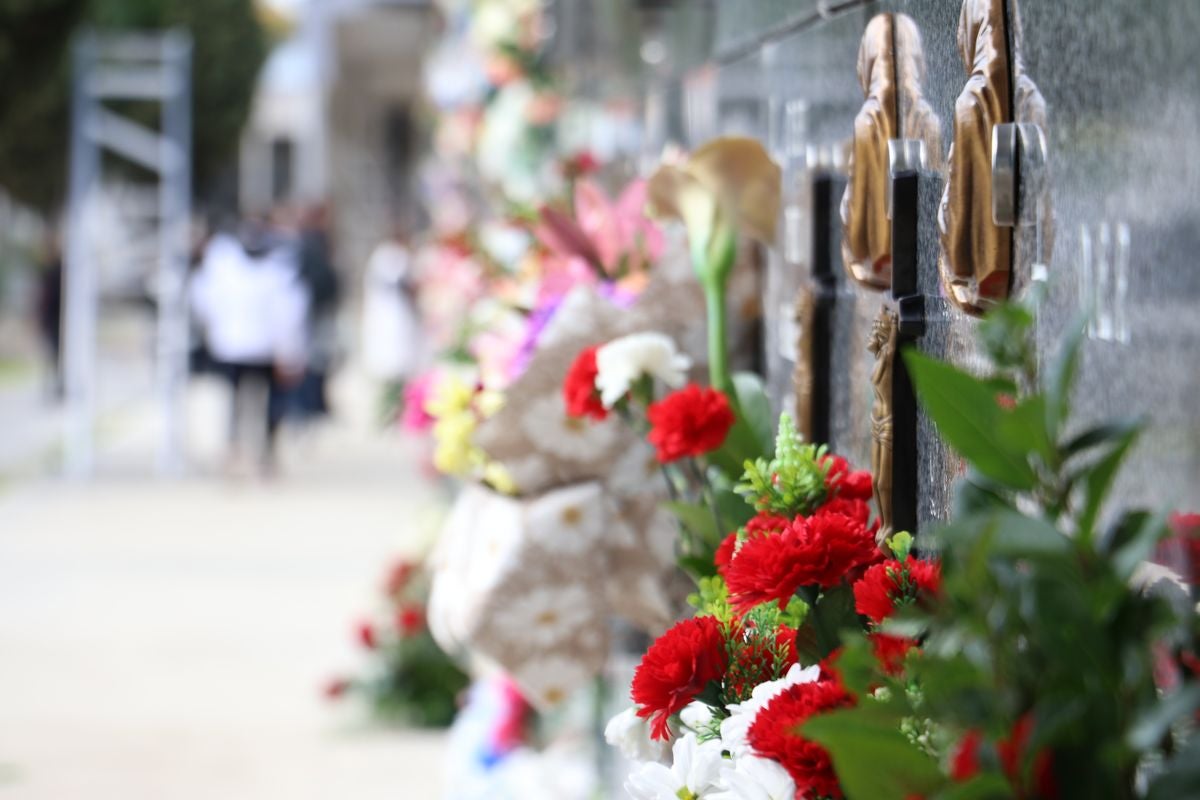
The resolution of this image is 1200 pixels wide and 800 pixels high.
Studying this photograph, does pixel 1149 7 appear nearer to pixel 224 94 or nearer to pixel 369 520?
pixel 369 520

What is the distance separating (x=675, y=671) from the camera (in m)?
1.34

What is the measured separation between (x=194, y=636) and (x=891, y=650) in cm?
588

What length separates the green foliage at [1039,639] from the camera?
84cm

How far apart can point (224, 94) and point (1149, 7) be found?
2402cm

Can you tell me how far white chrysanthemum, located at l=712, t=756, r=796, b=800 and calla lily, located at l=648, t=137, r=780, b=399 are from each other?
1046 mm

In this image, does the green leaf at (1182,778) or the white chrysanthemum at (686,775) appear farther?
the white chrysanthemum at (686,775)

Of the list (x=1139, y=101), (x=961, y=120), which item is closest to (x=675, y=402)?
(x=961, y=120)

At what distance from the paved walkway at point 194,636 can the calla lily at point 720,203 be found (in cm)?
276

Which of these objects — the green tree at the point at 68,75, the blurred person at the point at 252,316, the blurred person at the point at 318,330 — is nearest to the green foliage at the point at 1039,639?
the blurred person at the point at 252,316

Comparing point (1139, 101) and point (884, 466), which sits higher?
point (1139, 101)

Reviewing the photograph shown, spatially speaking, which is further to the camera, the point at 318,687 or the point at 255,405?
the point at 255,405

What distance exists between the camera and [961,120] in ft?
4.75

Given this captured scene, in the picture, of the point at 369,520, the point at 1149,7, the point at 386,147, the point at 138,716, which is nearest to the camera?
the point at 1149,7

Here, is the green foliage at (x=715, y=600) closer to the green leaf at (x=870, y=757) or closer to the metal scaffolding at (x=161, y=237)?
the green leaf at (x=870, y=757)
